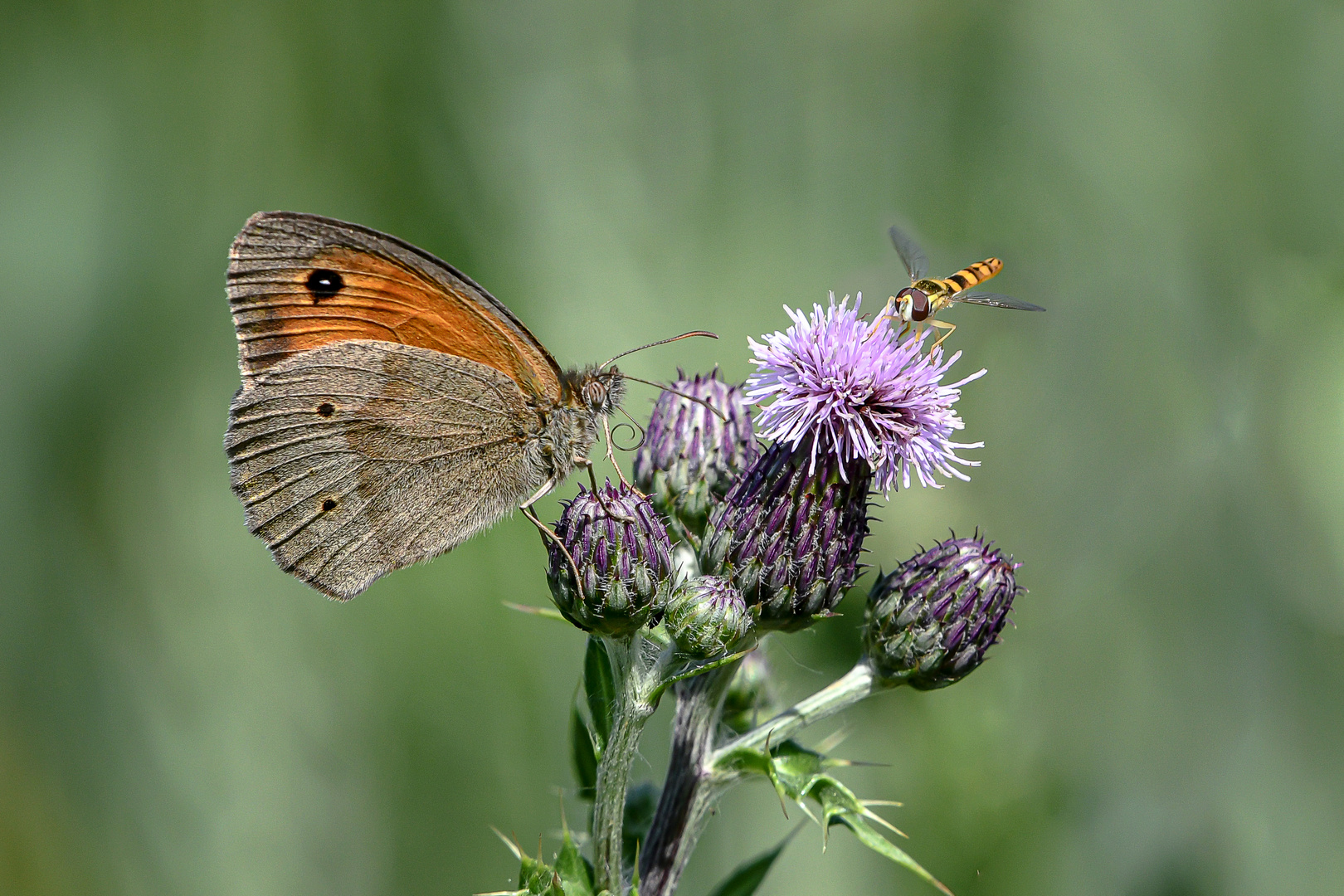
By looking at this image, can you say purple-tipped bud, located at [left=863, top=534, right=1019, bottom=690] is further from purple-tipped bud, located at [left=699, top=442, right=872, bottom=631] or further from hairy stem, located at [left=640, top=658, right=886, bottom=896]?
hairy stem, located at [left=640, top=658, right=886, bottom=896]

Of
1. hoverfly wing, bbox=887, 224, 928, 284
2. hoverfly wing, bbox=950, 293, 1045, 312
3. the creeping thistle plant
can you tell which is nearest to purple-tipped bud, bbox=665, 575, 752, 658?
the creeping thistle plant

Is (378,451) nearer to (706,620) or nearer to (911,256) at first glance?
(706,620)

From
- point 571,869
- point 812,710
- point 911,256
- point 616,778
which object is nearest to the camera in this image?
point 571,869

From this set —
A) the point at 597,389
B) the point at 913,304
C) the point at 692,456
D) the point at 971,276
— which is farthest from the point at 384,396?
the point at 971,276

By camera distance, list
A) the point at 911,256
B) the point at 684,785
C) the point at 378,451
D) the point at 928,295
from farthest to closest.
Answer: the point at 911,256 < the point at 928,295 < the point at 378,451 < the point at 684,785

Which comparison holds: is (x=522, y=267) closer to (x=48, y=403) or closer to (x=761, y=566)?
(x=48, y=403)

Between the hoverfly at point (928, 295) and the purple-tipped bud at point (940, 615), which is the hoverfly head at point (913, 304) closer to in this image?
the hoverfly at point (928, 295)
